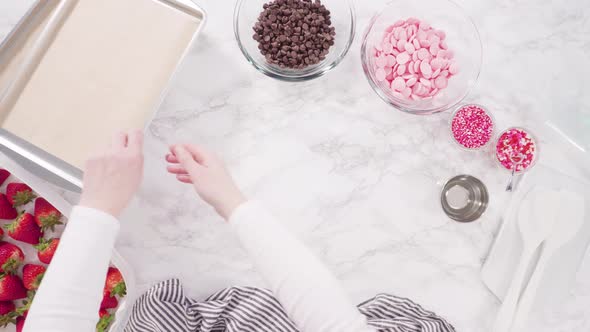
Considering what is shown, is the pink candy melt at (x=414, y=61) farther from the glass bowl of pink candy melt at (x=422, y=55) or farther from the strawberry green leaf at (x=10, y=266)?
the strawberry green leaf at (x=10, y=266)

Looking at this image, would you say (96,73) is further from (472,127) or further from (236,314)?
(472,127)

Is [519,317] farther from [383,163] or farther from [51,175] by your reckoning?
[51,175]

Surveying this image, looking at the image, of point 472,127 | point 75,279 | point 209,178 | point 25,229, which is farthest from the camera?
point 472,127

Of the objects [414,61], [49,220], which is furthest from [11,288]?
[414,61]

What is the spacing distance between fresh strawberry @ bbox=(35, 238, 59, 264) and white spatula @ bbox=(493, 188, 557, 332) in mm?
953

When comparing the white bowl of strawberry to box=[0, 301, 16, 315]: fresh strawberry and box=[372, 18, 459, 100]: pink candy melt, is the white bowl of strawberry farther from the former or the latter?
box=[372, 18, 459, 100]: pink candy melt

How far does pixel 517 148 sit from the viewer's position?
3.29ft

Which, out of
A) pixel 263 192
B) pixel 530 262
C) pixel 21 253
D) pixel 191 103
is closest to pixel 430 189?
pixel 530 262

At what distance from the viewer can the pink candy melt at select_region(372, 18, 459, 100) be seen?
95 centimetres

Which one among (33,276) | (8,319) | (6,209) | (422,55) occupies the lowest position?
(8,319)

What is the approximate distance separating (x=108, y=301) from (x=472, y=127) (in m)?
0.87

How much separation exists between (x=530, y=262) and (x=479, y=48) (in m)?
0.49

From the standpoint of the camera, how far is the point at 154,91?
0.83 m

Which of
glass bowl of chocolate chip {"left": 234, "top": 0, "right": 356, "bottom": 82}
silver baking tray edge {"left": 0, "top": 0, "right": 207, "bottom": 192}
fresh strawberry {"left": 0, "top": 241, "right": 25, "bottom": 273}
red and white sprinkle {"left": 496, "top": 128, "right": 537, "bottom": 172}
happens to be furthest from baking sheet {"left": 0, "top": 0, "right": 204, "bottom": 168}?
red and white sprinkle {"left": 496, "top": 128, "right": 537, "bottom": 172}
